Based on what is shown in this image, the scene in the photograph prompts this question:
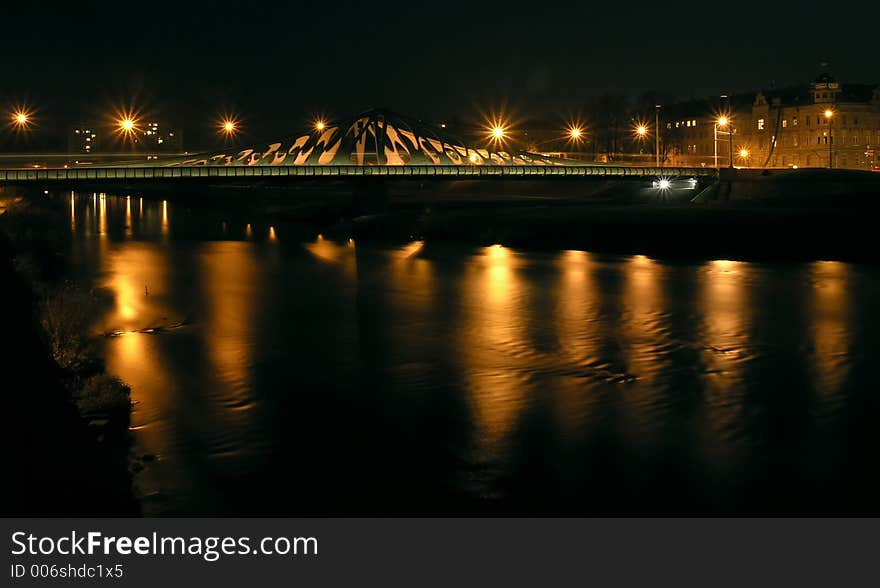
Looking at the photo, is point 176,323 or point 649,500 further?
point 176,323

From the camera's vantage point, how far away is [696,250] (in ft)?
147

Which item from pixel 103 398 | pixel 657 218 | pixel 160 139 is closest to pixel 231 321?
pixel 103 398

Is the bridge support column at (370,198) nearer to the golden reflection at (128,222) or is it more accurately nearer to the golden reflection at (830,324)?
the golden reflection at (128,222)

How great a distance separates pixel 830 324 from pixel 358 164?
4608cm

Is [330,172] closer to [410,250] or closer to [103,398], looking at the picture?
[410,250]

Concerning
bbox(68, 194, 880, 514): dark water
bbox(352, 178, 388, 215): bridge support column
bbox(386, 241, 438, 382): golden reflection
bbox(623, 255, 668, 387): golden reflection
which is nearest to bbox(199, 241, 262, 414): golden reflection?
bbox(68, 194, 880, 514): dark water

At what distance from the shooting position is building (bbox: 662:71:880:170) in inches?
3484

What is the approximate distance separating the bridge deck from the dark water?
19.2 m

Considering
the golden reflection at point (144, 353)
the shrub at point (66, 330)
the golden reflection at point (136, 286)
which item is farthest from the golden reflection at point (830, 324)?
the golden reflection at point (136, 286)

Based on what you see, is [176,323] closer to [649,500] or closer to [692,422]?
[692,422]

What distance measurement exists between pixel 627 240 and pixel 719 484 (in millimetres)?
34004

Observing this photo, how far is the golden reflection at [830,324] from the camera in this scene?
21.1 metres

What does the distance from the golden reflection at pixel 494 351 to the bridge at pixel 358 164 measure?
71.1ft

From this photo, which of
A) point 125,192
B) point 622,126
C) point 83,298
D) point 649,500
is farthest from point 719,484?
point 125,192
